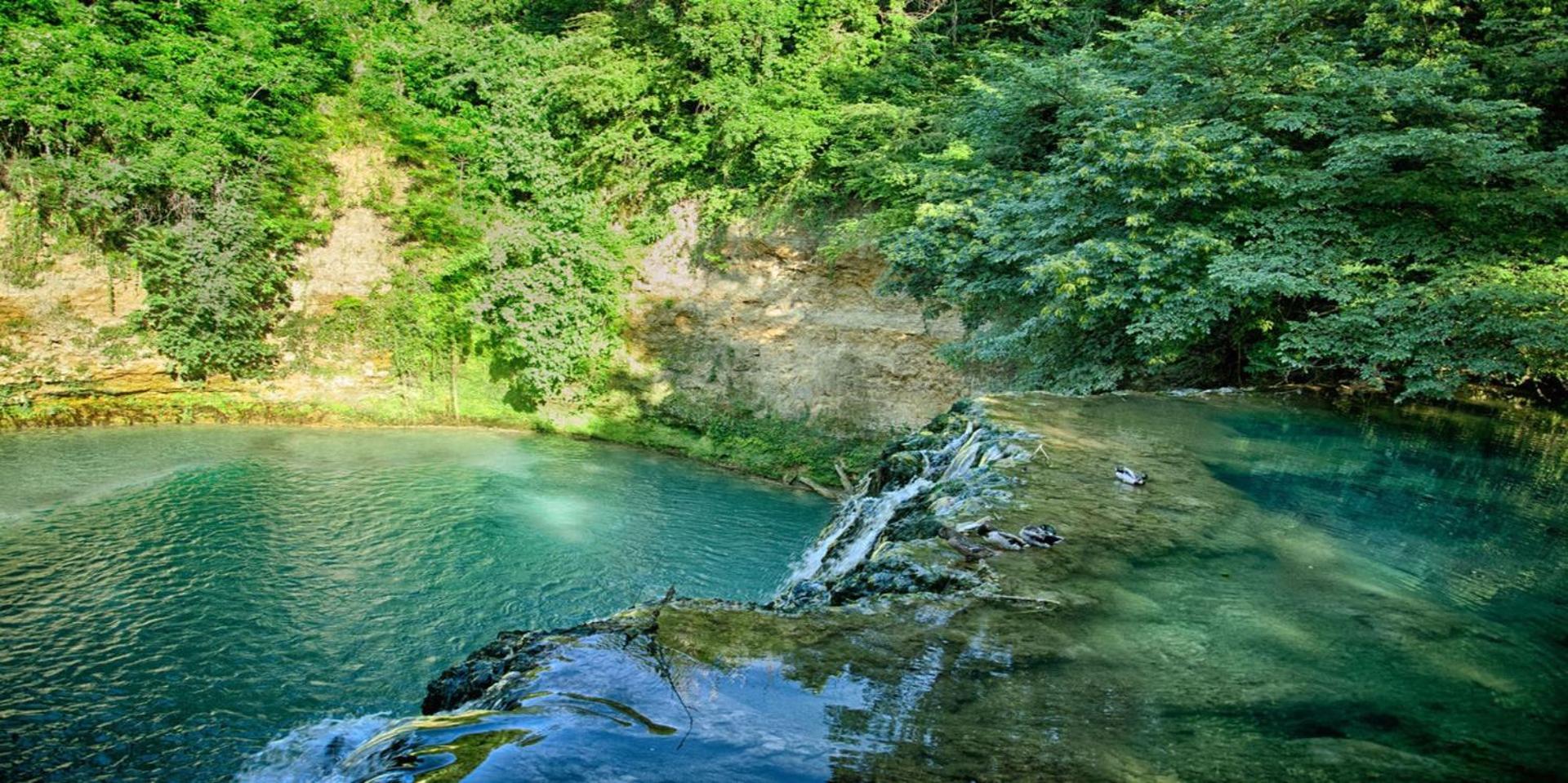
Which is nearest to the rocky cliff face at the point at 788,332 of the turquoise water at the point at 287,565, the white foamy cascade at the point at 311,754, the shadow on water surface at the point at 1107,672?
the turquoise water at the point at 287,565

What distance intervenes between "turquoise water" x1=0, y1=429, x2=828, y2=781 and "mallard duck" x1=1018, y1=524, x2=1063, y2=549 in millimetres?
5793

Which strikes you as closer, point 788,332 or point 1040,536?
point 1040,536

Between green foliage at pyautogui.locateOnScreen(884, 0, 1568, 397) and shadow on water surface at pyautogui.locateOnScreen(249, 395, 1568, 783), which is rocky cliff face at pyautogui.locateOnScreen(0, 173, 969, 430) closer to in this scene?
green foliage at pyautogui.locateOnScreen(884, 0, 1568, 397)

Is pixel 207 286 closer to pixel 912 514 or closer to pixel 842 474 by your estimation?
pixel 842 474

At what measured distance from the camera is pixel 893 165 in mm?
13648

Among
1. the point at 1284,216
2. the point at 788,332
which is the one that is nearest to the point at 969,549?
the point at 1284,216

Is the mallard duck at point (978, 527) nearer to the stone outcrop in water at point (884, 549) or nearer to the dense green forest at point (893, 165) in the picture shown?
the stone outcrop in water at point (884, 549)

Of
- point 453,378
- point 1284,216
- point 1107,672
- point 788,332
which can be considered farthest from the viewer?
point 453,378

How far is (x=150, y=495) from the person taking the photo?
11344 millimetres

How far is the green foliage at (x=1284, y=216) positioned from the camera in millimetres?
7504

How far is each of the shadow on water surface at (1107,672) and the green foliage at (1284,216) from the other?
9.44ft

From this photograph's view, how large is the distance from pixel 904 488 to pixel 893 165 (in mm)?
8439

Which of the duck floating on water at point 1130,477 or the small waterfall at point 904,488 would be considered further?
the duck floating on water at point 1130,477

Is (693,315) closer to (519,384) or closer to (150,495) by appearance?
(519,384)
